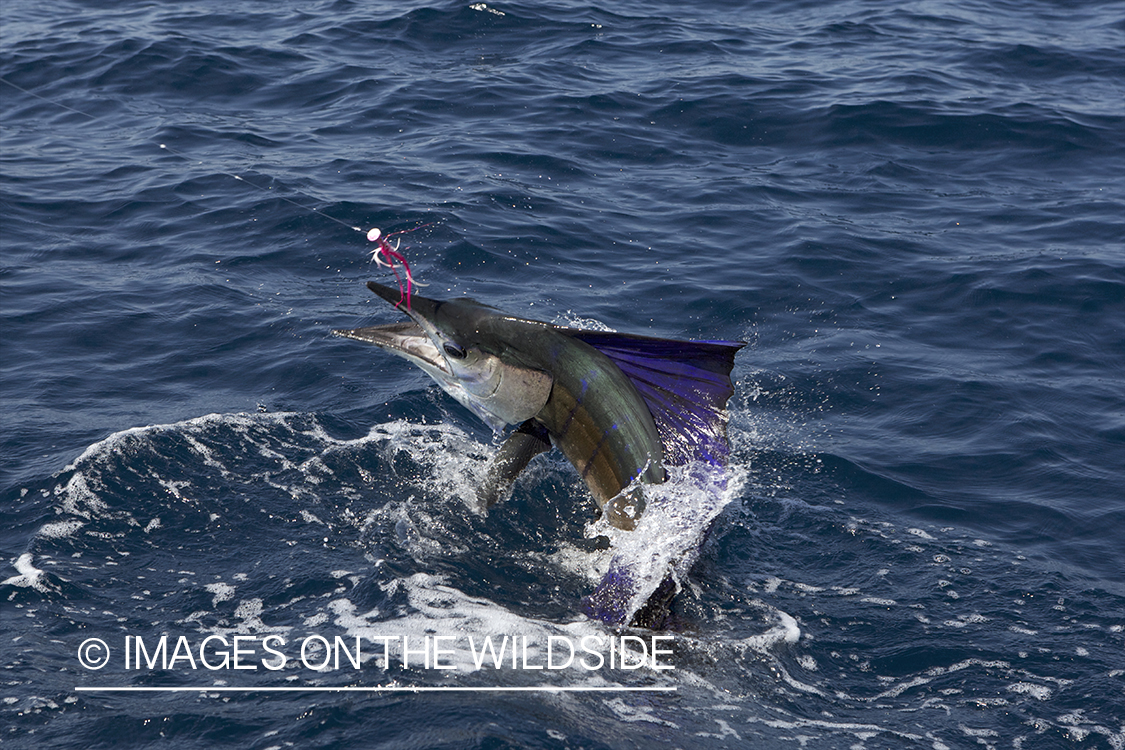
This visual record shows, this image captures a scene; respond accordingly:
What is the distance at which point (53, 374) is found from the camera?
9508mm

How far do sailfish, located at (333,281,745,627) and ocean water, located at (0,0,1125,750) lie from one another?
26 centimetres

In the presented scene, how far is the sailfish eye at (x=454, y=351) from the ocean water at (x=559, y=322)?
1494mm

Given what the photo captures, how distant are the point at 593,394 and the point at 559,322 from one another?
11.5 feet

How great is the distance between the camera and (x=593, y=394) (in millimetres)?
6516

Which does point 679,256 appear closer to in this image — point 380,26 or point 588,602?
point 588,602

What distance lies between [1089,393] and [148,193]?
33.8 feet

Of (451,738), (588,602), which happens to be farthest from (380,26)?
(451,738)

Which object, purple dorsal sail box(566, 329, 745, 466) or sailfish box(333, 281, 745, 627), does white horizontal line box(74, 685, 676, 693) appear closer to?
sailfish box(333, 281, 745, 627)

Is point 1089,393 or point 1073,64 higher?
point 1073,64

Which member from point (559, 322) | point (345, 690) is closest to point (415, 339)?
point (345, 690)

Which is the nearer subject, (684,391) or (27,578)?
(27,578)

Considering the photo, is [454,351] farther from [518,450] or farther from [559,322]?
[559,322]

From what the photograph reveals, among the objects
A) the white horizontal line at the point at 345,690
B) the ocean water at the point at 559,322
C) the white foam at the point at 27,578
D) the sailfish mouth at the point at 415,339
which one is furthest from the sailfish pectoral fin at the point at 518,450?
the white foam at the point at 27,578

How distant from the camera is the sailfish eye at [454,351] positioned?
6.26m
